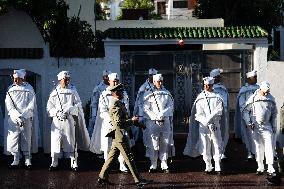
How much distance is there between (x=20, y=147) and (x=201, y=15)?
21.5 metres

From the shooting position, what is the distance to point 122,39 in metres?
18.2

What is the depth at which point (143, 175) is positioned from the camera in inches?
531

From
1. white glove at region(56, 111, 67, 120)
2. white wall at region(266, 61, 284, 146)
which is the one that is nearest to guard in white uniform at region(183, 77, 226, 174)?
white glove at region(56, 111, 67, 120)

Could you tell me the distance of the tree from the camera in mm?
31439

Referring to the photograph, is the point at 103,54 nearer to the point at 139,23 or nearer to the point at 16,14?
the point at 16,14

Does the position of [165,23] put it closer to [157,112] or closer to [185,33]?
[185,33]

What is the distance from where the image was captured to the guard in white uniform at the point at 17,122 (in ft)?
46.7

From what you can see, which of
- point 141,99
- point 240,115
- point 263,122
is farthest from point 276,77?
point 141,99

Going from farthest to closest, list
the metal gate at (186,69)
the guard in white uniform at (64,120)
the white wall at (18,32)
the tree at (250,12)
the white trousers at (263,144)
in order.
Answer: the tree at (250,12) < the metal gate at (186,69) < the white wall at (18,32) < the guard in white uniform at (64,120) < the white trousers at (263,144)

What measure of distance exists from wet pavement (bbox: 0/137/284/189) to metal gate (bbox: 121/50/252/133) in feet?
10.9

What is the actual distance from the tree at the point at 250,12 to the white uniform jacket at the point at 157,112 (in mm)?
18299

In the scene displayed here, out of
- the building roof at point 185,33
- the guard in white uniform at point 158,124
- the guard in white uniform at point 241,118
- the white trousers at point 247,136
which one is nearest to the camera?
the guard in white uniform at point 158,124

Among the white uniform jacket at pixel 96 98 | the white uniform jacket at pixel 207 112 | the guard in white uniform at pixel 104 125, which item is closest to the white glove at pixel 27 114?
the guard in white uniform at pixel 104 125

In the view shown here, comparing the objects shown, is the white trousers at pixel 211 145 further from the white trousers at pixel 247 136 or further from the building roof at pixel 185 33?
the building roof at pixel 185 33
